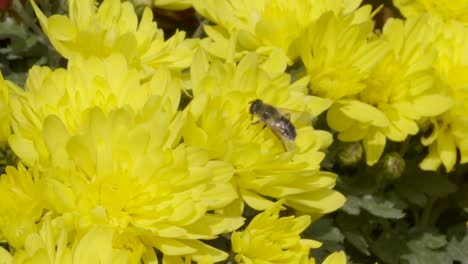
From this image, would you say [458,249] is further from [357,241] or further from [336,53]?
[336,53]

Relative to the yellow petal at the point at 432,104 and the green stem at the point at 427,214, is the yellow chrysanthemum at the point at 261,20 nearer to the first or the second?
the yellow petal at the point at 432,104

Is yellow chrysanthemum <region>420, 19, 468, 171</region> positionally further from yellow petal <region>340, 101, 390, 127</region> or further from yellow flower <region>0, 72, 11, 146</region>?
yellow flower <region>0, 72, 11, 146</region>

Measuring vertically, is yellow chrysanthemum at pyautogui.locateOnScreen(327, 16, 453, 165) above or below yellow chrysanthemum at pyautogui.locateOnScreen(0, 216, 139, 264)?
below

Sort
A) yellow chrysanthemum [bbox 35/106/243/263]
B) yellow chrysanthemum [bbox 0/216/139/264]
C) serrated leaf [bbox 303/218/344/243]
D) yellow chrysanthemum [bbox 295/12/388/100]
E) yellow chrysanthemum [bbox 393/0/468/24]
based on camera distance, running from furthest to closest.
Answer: yellow chrysanthemum [bbox 393/0/468/24], serrated leaf [bbox 303/218/344/243], yellow chrysanthemum [bbox 295/12/388/100], yellow chrysanthemum [bbox 35/106/243/263], yellow chrysanthemum [bbox 0/216/139/264]

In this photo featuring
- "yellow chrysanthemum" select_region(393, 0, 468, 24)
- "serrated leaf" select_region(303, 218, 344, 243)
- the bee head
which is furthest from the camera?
"yellow chrysanthemum" select_region(393, 0, 468, 24)

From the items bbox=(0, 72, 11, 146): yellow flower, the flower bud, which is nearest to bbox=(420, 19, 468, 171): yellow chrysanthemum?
the flower bud

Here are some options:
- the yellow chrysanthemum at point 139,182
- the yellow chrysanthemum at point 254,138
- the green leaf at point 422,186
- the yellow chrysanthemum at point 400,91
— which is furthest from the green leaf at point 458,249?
the yellow chrysanthemum at point 139,182

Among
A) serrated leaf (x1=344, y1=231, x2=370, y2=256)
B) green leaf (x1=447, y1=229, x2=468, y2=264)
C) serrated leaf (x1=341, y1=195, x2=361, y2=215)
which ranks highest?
serrated leaf (x1=341, y1=195, x2=361, y2=215)

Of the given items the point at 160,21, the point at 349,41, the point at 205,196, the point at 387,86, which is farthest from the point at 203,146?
the point at 160,21
